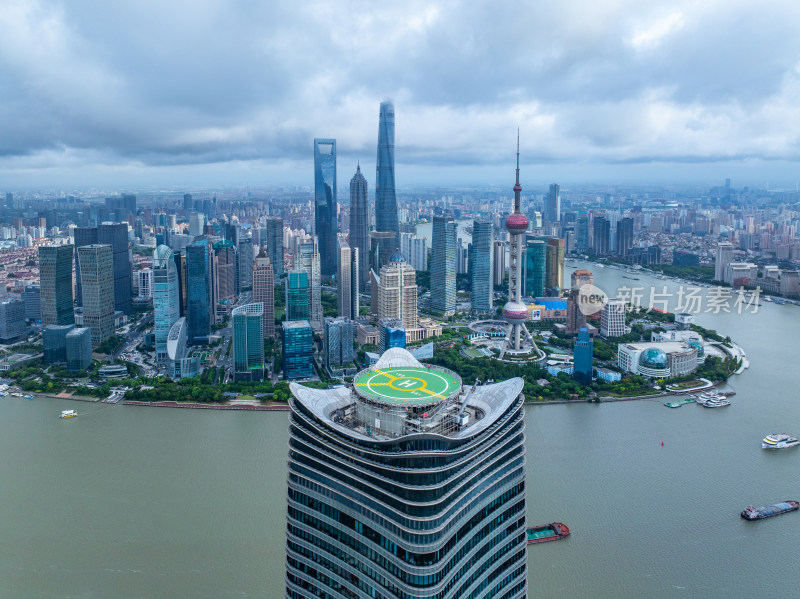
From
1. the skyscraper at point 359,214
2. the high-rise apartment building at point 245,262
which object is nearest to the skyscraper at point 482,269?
the skyscraper at point 359,214

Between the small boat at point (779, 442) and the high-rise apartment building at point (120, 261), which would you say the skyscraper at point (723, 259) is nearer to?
the small boat at point (779, 442)

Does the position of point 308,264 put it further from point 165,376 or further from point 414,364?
point 414,364

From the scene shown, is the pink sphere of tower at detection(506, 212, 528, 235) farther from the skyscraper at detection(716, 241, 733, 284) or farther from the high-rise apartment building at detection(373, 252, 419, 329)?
the skyscraper at detection(716, 241, 733, 284)

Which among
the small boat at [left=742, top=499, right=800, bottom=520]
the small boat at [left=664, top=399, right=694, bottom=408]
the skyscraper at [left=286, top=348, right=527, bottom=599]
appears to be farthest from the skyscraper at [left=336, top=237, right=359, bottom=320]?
the skyscraper at [left=286, top=348, right=527, bottom=599]

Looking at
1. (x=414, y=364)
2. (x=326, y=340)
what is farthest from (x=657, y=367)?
(x=414, y=364)

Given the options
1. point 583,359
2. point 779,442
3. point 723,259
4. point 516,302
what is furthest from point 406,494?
point 723,259
